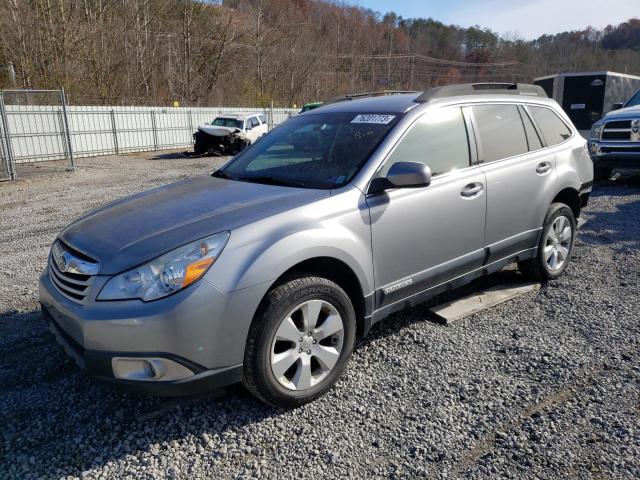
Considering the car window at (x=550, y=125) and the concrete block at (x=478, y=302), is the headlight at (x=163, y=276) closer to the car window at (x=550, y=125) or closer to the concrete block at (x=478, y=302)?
the concrete block at (x=478, y=302)

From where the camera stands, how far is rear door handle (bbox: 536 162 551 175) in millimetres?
4195

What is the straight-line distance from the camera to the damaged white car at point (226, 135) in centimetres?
1931

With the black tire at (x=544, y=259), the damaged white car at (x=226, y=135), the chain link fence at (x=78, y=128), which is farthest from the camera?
the damaged white car at (x=226, y=135)

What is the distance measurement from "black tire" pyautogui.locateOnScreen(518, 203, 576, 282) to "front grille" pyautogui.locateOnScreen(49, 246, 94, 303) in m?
3.68

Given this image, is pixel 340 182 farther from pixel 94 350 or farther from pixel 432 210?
pixel 94 350

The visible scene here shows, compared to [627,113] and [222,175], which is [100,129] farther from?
[222,175]

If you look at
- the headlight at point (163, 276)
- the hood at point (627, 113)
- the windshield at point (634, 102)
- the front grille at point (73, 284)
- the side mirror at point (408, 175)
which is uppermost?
the windshield at point (634, 102)

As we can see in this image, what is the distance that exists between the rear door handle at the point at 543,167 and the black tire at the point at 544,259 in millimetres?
365

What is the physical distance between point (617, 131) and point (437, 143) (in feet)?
25.6

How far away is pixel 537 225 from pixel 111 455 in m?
3.70

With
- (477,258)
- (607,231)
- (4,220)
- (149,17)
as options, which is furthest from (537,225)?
(149,17)

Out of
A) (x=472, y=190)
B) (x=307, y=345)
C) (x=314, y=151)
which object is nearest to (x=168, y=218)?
(x=307, y=345)

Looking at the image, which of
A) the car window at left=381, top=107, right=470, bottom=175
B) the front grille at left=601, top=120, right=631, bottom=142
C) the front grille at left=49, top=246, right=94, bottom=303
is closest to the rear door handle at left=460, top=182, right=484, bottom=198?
the car window at left=381, top=107, right=470, bottom=175

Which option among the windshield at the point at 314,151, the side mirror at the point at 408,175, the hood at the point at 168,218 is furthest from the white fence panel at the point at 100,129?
the side mirror at the point at 408,175
